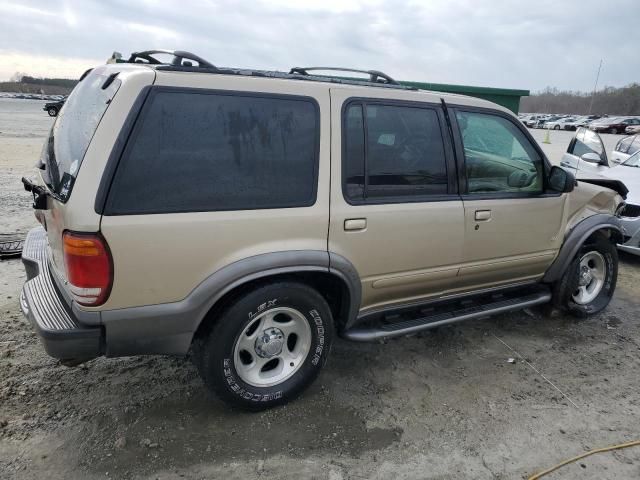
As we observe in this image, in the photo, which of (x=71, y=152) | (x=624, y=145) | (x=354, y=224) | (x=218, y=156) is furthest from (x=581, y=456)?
(x=624, y=145)

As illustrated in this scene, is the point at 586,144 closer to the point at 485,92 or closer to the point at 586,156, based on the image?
the point at 586,156

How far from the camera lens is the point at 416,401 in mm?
3107

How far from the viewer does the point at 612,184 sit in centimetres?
451

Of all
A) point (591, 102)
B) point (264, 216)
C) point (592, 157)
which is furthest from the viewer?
point (591, 102)

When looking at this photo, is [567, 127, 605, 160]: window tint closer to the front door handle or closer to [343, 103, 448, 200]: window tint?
the front door handle

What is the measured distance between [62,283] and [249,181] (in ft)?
3.72

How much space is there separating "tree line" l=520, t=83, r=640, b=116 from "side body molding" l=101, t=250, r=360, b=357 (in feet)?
189

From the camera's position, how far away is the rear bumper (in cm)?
233

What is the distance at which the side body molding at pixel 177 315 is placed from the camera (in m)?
2.40

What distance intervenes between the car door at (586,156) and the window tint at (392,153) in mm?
4532

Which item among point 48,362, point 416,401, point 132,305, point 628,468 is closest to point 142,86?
point 132,305

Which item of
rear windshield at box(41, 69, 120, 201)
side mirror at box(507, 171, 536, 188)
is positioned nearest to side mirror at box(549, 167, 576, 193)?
side mirror at box(507, 171, 536, 188)

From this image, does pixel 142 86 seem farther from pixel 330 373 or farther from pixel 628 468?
pixel 628 468

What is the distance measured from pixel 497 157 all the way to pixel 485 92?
4329 mm
